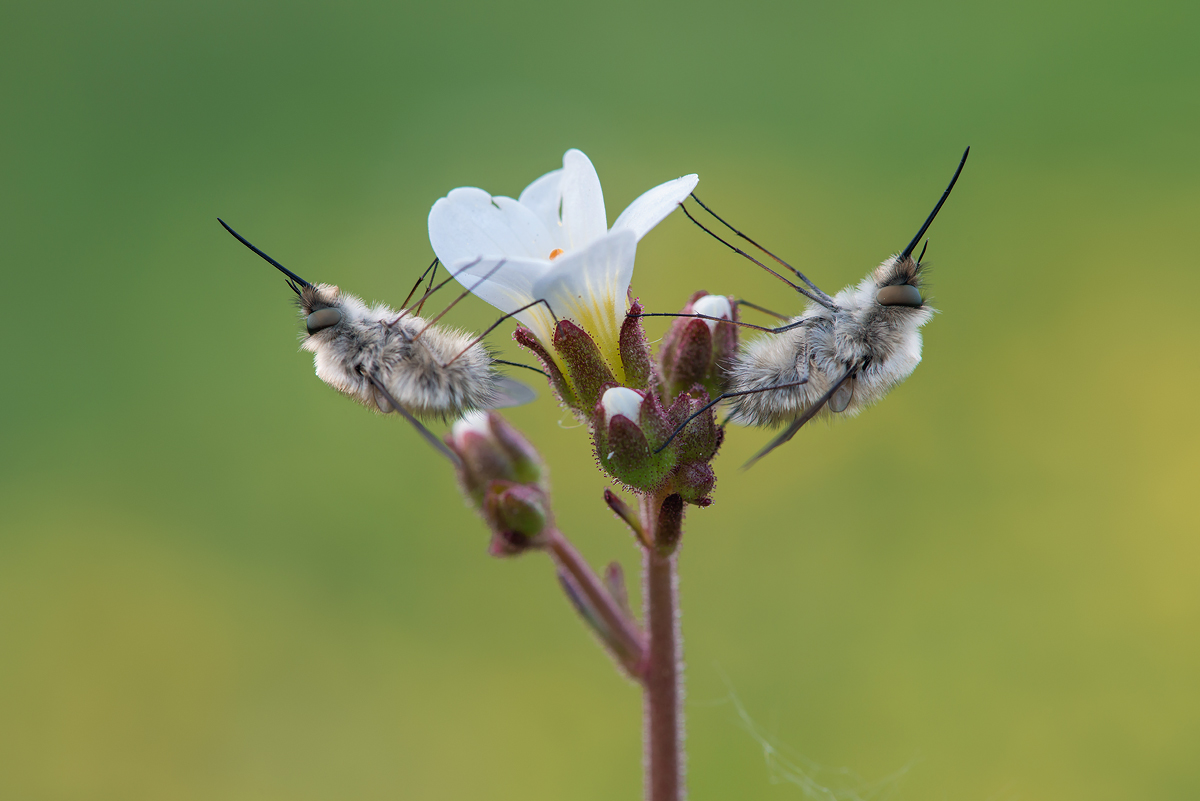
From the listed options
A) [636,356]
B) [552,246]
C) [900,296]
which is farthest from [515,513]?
[900,296]

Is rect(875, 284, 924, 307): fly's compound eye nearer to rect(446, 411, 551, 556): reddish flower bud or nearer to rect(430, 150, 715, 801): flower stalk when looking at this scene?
rect(430, 150, 715, 801): flower stalk

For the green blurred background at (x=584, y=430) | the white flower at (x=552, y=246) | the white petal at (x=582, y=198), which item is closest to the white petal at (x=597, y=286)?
the white flower at (x=552, y=246)

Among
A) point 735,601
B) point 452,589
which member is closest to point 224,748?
point 452,589

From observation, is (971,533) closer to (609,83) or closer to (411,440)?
(411,440)

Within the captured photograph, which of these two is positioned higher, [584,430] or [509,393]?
[584,430]

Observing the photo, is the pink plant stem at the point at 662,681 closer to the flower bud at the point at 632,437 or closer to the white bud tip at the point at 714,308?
the flower bud at the point at 632,437

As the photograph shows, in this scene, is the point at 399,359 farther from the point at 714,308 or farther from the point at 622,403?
the point at 714,308

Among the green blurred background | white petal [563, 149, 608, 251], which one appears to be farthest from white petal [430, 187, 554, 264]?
the green blurred background
